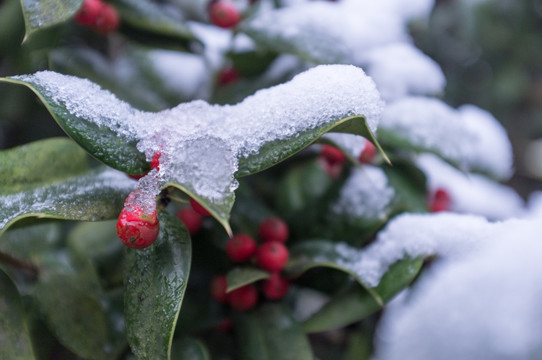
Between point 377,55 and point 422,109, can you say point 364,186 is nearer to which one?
point 422,109

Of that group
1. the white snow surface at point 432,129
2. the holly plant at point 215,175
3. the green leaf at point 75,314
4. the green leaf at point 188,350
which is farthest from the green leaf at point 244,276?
the white snow surface at point 432,129

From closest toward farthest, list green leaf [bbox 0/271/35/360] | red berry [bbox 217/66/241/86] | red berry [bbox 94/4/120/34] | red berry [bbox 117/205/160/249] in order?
red berry [bbox 117/205/160/249]
green leaf [bbox 0/271/35/360]
red berry [bbox 94/4/120/34]
red berry [bbox 217/66/241/86]

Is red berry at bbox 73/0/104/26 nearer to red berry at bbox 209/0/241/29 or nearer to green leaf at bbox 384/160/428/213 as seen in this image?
red berry at bbox 209/0/241/29

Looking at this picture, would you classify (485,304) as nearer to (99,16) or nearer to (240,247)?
(240,247)

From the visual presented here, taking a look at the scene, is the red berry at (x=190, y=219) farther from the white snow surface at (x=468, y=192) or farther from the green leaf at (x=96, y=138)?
the white snow surface at (x=468, y=192)

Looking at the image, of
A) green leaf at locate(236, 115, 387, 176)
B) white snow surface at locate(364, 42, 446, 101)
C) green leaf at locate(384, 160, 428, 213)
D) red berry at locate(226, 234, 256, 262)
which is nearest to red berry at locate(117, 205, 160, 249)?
green leaf at locate(236, 115, 387, 176)

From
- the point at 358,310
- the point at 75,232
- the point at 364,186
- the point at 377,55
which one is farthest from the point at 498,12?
the point at 75,232

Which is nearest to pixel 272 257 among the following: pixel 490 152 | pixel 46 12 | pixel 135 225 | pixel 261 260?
pixel 261 260
